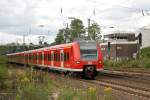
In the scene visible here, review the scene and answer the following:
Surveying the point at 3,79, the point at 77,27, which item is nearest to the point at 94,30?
the point at 77,27

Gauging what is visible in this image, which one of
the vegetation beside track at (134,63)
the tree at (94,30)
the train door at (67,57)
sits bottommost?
the vegetation beside track at (134,63)

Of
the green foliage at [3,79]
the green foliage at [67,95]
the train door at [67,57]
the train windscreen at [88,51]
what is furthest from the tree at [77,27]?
the green foliage at [67,95]

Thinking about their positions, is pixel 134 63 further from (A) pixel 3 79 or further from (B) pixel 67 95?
(B) pixel 67 95

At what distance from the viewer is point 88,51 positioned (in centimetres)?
3338

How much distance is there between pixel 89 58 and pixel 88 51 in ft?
1.67

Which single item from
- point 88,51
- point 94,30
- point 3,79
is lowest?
point 3,79

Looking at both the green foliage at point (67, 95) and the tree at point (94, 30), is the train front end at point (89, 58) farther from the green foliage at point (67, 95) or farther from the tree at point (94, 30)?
the tree at point (94, 30)

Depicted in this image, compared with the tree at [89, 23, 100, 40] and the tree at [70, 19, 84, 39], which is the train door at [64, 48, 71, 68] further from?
the tree at [70, 19, 84, 39]

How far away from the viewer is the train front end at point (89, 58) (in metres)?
33.0

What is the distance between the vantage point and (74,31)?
4016 inches

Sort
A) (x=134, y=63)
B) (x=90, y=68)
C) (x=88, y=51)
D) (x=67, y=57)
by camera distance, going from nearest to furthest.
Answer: (x=90, y=68), (x=88, y=51), (x=67, y=57), (x=134, y=63)

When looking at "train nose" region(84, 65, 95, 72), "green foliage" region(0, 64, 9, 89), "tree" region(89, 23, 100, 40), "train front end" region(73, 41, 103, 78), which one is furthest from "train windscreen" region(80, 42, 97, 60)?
"tree" region(89, 23, 100, 40)

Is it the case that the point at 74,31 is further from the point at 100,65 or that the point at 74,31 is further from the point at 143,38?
the point at 100,65

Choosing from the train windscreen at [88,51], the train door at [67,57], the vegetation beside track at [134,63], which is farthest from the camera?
the vegetation beside track at [134,63]
